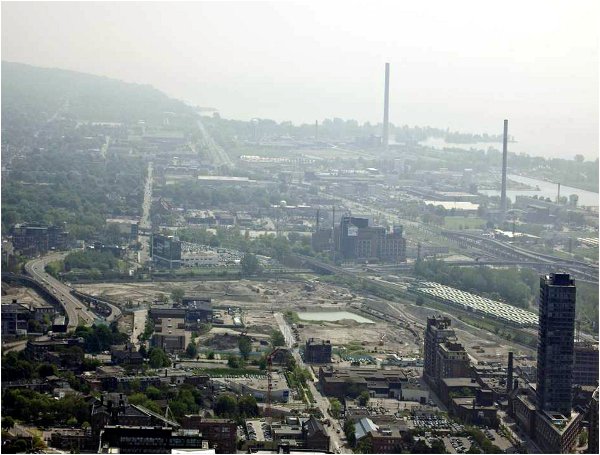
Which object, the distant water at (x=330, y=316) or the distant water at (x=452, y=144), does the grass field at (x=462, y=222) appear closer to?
the distant water at (x=330, y=316)

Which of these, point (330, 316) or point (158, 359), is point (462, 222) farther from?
point (158, 359)

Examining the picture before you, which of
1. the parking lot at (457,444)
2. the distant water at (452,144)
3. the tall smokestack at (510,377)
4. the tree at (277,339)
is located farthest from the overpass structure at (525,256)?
the distant water at (452,144)

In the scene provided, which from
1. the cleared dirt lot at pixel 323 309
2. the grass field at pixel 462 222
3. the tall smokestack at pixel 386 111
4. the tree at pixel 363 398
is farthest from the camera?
the tall smokestack at pixel 386 111

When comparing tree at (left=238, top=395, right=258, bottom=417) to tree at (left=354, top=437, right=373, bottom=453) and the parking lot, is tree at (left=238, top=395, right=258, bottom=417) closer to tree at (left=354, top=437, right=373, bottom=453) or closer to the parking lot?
tree at (left=354, top=437, right=373, bottom=453)

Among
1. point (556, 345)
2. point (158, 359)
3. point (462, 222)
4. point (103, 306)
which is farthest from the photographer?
point (462, 222)

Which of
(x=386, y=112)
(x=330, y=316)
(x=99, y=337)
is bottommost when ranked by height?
(x=330, y=316)

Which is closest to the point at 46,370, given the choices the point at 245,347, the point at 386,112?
the point at 245,347
